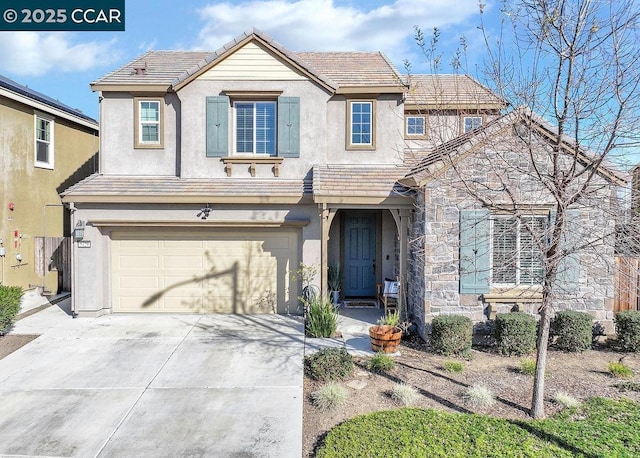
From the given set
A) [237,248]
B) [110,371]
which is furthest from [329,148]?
[110,371]

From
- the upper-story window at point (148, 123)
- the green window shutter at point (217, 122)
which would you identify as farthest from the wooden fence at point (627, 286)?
the upper-story window at point (148, 123)

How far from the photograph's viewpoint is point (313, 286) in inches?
409

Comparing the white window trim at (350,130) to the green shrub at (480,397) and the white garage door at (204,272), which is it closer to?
the white garage door at (204,272)

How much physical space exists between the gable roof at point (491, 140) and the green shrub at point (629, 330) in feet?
9.10

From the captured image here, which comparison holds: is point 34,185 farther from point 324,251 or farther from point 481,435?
point 481,435

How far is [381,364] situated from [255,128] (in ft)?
23.6

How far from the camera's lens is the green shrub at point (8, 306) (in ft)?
29.1

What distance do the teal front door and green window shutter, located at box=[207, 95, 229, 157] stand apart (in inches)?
164

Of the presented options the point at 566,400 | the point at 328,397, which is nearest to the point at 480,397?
the point at 566,400

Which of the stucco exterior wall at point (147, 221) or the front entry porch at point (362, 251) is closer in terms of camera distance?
the stucco exterior wall at point (147, 221)

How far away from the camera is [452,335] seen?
25.8ft

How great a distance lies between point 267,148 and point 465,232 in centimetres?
574

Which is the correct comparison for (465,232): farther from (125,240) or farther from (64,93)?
(64,93)

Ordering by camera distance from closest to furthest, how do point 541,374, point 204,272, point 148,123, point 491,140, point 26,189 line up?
point 541,374 → point 491,140 → point 204,272 → point 148,123 → point 26,189
